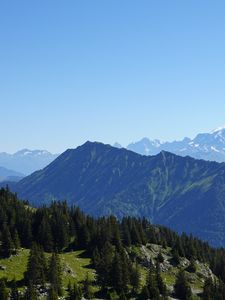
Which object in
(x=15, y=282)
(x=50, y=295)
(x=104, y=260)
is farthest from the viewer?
(x=104, y=260)

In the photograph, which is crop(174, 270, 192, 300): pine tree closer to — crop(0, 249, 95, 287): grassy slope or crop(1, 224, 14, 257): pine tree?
crop(0, 249, 95, 287): grassy slope

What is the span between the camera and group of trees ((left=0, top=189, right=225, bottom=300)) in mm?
104125

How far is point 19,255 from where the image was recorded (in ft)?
403

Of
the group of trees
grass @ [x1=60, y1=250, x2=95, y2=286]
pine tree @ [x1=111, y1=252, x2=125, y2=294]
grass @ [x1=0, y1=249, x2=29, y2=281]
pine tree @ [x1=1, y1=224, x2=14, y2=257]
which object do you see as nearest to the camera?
the group of trees

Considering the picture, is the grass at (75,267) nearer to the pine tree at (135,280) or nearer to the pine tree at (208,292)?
the pine tree at (135,280)

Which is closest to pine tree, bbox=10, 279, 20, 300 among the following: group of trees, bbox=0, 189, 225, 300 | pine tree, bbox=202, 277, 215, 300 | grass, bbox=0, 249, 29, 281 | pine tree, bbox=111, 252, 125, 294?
group of trees, bbox=0, 189, 225, 300

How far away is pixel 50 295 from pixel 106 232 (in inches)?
2231

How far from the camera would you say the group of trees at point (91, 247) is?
104125mm

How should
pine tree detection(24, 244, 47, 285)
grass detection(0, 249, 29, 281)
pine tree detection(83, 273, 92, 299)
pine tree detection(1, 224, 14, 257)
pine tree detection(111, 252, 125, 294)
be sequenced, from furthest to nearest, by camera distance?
pine tree detection(1, 224, 14, 257) < pine tree detection(111, 252, 125, 294) < grass detection(0, 249, 29, 281) < pine tree detection(83, 273, 92, 299) < pine tree detection(24, 244, 47, 285)

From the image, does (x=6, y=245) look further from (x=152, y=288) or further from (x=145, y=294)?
(x=152, y=288)

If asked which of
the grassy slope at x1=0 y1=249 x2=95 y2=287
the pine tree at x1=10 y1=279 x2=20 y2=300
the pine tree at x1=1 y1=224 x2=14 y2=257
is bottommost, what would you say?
the pine tree at x1=10 y1=279 x2=20 y2=300

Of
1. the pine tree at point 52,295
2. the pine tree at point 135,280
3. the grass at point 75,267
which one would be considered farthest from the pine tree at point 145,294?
the pine tree at point 52,295

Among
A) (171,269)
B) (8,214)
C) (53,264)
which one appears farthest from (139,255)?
(53,264)

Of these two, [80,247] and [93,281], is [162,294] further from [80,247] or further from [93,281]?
[80,247]
